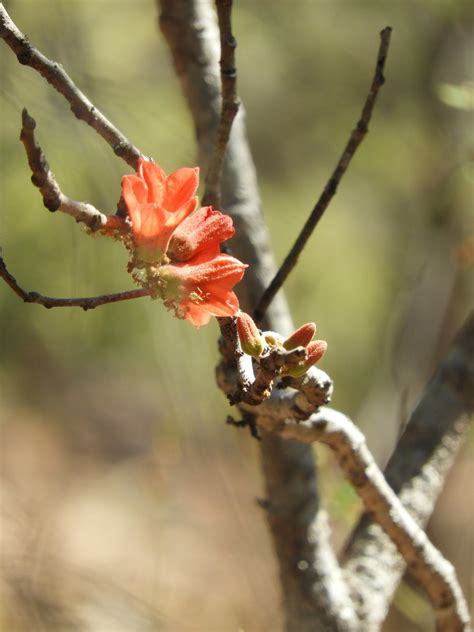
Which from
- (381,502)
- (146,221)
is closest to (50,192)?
(146,221)

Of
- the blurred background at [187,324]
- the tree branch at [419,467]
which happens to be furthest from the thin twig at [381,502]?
the blurred background at [187,324]

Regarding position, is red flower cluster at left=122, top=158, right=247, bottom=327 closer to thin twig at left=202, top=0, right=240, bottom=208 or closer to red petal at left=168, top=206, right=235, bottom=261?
red petal at left=168, top=206, right=235, bottom=261

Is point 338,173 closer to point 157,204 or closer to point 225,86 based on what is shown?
point 225,86

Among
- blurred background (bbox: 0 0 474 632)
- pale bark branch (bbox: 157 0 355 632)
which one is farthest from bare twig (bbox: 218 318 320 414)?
blurred background (bbox: 0 0 474 632)

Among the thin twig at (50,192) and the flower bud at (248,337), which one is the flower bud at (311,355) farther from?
the thin twig at (50,192)

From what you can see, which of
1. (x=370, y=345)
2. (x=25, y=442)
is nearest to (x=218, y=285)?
(x=370, y=345)

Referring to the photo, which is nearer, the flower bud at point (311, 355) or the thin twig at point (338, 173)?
the flower bud at point (311, 355)
